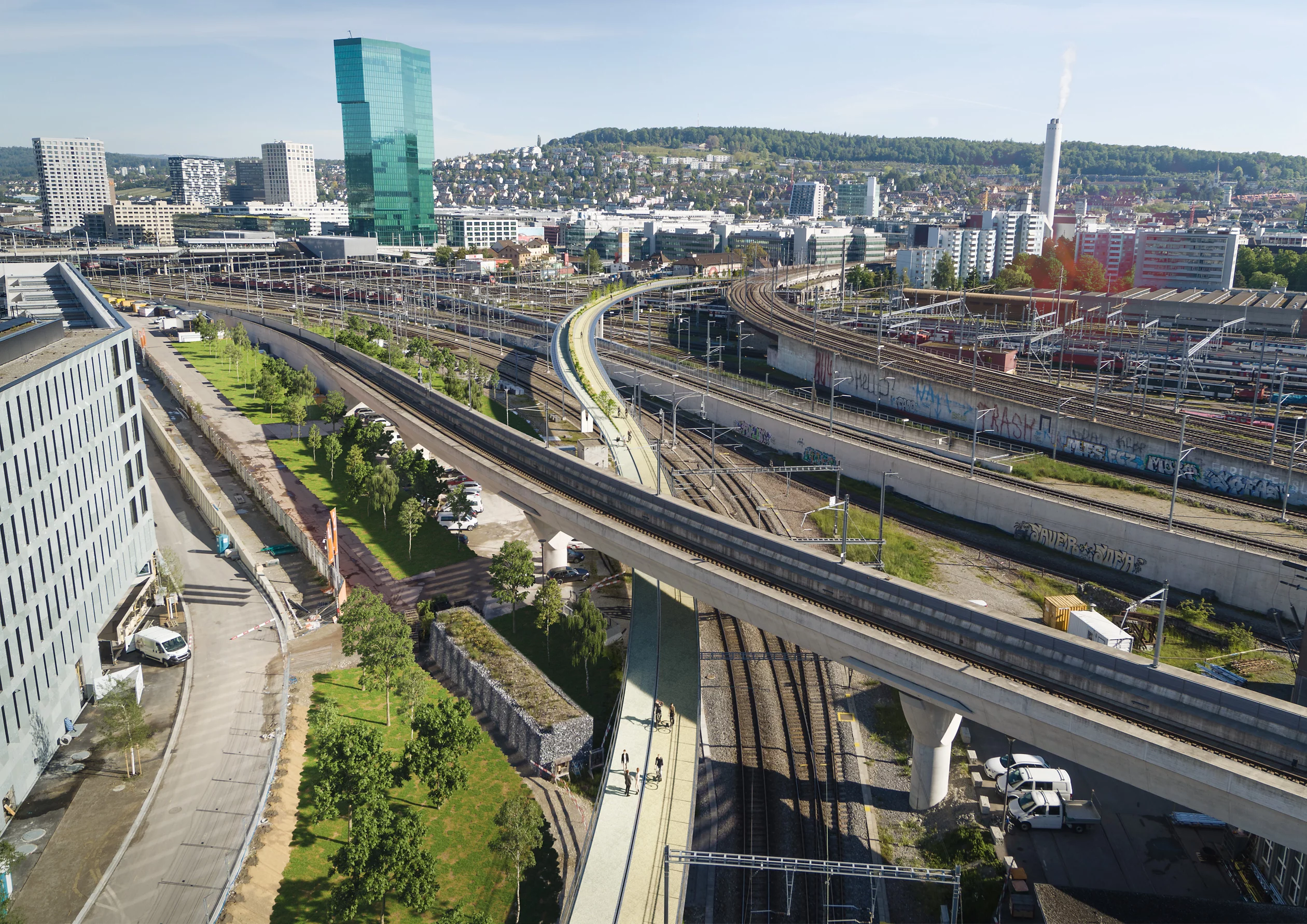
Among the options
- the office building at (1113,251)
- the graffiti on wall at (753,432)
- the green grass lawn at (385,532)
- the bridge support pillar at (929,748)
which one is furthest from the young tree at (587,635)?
the office building at (1113,251)

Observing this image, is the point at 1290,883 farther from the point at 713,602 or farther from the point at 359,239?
the point at 359,239

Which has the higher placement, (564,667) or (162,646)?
(162,646)

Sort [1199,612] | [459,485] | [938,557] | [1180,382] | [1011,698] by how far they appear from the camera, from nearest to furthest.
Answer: [1011,698] → [1199,612] → [938,557] → [459,485] → [1180,382]

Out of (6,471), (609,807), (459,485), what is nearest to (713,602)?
(609,807)

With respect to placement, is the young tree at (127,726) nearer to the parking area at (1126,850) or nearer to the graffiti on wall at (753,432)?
the parking area at (1126,850)

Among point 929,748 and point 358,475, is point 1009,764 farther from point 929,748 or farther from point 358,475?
point 358,475

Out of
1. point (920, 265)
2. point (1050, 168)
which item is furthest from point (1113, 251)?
point (1050, 168)
